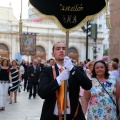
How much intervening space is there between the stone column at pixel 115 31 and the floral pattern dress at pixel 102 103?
6881 mm

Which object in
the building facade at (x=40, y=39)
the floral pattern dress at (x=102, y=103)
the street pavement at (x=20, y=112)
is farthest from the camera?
the building facade at (x=40, y=39)

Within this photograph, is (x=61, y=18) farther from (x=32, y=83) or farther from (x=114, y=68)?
(x=32, y=83)

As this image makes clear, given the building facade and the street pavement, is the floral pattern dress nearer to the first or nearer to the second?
the street pavement

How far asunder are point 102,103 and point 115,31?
7.39 m

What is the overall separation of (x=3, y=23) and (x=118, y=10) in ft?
133

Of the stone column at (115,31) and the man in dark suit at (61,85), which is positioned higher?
the stone column at (115,31)

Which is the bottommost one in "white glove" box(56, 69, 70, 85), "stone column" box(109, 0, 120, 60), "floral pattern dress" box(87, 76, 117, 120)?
"floral pattern dress" box(87, 76, 117, 120)

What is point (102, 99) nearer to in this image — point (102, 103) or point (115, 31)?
point (102, 103)

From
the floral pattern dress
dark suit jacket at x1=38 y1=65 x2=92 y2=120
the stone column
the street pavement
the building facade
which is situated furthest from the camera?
the building facade

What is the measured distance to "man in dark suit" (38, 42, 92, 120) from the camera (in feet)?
13.9

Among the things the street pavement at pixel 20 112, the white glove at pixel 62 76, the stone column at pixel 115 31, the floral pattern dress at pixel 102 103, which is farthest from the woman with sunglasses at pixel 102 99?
the stone column at pixel 115 31

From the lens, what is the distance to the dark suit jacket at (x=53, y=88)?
423 centimetres

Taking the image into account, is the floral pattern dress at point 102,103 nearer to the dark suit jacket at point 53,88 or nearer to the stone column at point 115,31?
the dark suit jacket at point 53,88

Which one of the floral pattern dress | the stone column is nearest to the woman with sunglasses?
the floral pattern dress
